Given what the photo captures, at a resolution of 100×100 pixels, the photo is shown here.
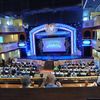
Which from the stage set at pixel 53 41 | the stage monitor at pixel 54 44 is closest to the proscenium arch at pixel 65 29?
the stage set at pixel 53 41

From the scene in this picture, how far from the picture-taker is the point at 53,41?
3512 cm

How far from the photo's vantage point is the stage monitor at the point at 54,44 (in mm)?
35000

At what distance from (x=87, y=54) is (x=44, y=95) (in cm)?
3366

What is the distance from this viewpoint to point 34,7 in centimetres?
3538

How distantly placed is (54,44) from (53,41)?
415 millimetres

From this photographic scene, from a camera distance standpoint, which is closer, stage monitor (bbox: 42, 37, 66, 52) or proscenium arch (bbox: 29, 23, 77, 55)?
proscenium arch (bbox: 29, 23, 77, 55)

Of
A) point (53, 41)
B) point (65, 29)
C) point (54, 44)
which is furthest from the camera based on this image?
point (54, 44)

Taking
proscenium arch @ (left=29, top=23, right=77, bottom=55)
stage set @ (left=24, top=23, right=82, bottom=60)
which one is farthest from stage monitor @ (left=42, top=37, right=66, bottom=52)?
proscenium arch @ (left=29, top=23, right=77, bottom=55)

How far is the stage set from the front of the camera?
112ft

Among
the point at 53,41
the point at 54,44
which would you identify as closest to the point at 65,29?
the point at 53,41

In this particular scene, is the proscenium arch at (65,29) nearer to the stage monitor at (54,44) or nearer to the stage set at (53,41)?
the stage set at (53,41)

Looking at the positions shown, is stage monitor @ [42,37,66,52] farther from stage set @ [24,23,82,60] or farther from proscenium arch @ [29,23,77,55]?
proscenium arch @ [29,23,77,55]

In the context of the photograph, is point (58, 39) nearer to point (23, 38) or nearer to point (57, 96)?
point (23, 38)

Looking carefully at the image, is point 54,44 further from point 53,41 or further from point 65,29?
point 65,29
